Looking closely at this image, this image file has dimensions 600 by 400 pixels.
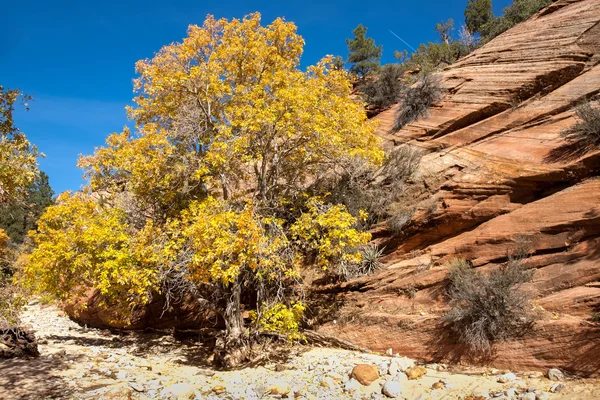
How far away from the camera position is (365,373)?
26.3 ft

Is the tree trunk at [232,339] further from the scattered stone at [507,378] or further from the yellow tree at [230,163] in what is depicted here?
the scattered stone at [507,378]

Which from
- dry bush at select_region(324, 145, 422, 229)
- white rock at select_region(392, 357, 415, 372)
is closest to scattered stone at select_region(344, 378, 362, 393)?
white rock at select_region(392, 357, 415, 372)

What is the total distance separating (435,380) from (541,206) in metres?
4.76

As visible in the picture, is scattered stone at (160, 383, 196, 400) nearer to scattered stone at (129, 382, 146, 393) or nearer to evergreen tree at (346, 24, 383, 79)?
scattered stone at (129, 382, 146, 393)

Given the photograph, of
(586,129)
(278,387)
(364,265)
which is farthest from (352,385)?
(586,129)

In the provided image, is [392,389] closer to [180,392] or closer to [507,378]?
[507,378]

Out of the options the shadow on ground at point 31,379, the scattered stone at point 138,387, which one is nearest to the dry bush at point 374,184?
the scattered stone at point 138,387

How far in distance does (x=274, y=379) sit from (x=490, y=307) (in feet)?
15.8

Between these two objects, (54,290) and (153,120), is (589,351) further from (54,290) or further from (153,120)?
(153,120)

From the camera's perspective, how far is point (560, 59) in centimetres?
1309

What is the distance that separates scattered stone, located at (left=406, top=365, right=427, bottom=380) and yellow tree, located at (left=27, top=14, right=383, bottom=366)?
2785mm

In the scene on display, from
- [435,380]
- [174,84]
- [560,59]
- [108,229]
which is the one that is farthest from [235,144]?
[560,59]

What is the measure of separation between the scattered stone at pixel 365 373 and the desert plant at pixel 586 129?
7.44 m

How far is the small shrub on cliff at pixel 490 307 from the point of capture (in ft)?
24.7
